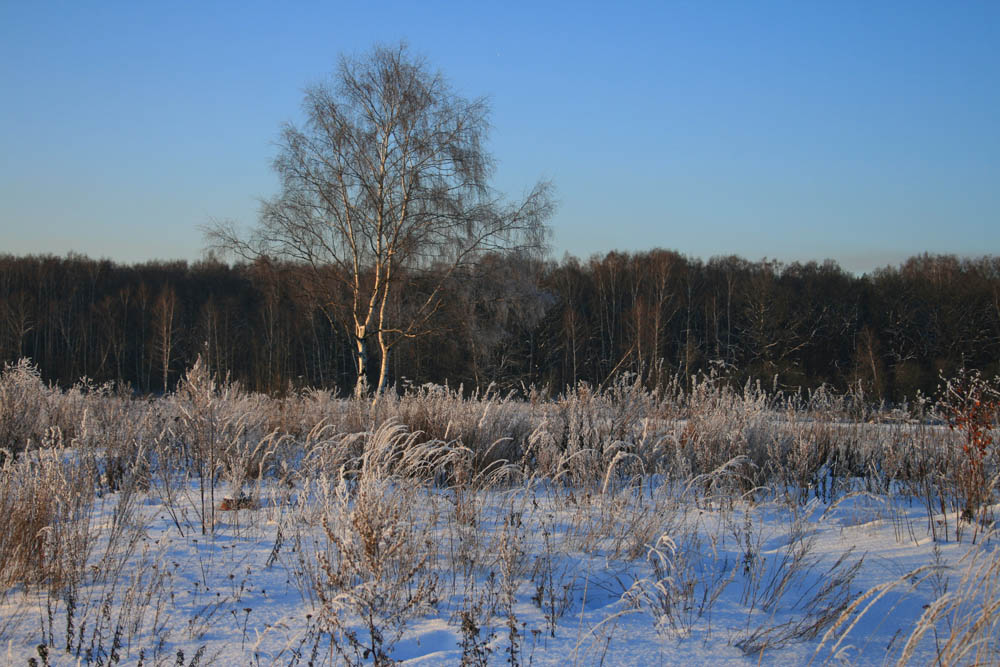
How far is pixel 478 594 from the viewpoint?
3553 millimetres

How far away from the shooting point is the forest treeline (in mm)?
38219

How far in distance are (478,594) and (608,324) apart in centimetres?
4343

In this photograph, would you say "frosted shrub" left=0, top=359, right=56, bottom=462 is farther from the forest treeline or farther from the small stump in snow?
the forest treeline

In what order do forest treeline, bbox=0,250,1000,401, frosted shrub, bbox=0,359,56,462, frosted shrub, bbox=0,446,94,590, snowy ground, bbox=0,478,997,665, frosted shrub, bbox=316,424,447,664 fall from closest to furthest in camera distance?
1. snowy ground, bbox=0,478,997,665
2. frosted shrub, bbox=316,424,447,664
3. frosted shrub, bbox=0,446,94,590
4. frosted shrub, bbox=0,359,56,462
5. forest treeline, bbox=0,250,1000,401

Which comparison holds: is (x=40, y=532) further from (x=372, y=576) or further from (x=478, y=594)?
(x=478, y=594)

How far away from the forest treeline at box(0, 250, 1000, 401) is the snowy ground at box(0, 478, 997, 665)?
87.4 ft

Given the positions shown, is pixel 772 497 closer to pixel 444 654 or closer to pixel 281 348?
pixel 444 654

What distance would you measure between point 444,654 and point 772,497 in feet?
13.7

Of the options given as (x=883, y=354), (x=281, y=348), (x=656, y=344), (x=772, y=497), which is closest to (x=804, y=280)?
(x=883, y=354)

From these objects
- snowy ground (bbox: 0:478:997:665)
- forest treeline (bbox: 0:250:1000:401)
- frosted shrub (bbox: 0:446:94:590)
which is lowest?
snowy ground (bbox: 0:478:997:665)

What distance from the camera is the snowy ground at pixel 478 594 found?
2.91m

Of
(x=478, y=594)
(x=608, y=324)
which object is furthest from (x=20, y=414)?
(x=608, y=324)

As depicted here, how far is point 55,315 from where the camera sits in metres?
45.1

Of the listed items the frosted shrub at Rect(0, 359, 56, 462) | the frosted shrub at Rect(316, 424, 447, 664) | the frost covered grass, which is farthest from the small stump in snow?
the frosted shrub at Rect(0, 359, 56, 462)
